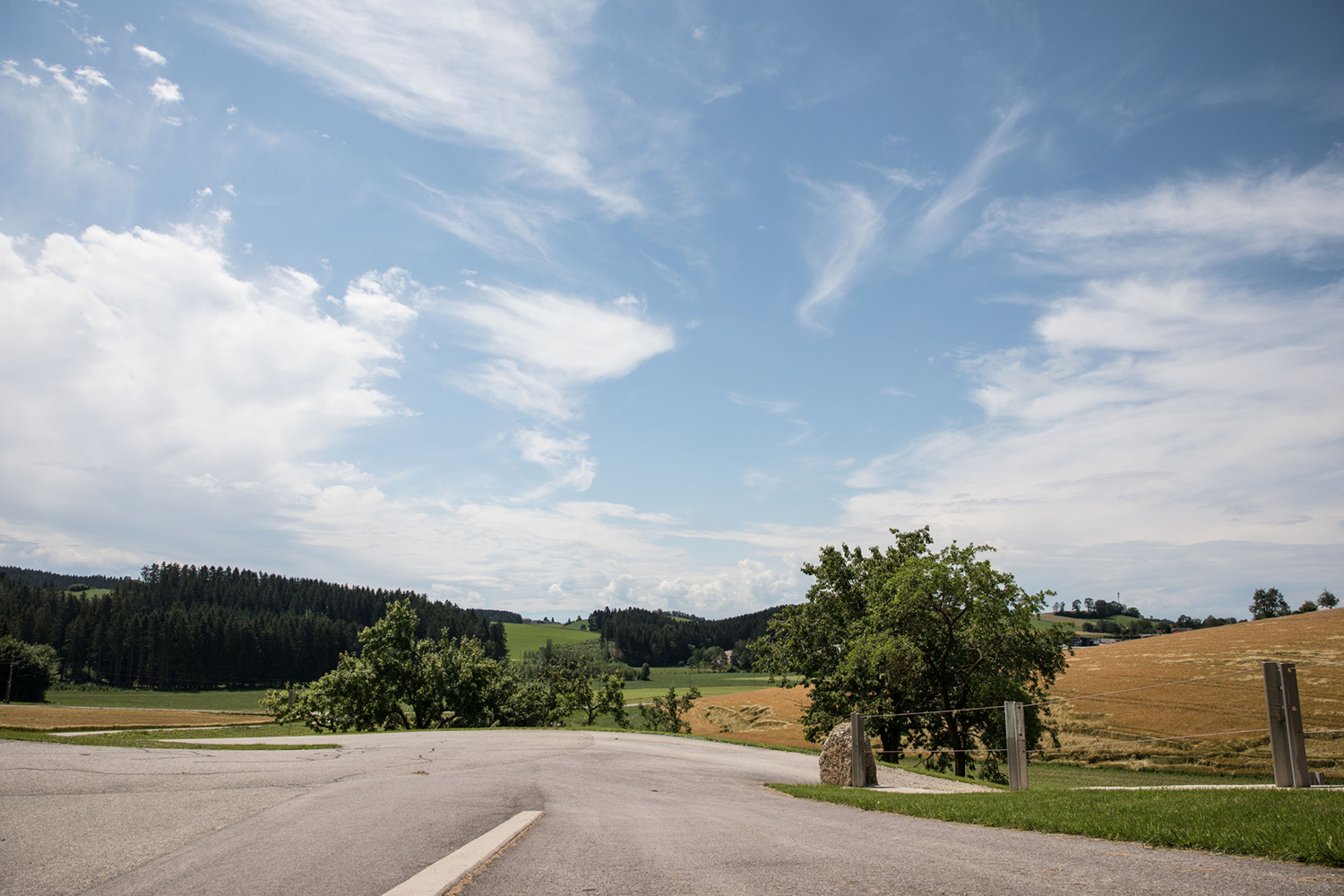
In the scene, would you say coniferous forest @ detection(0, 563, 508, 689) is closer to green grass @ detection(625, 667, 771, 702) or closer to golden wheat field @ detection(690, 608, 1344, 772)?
green grass @ detection(625, 667, 771, 702)

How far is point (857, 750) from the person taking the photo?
1482 centimetres

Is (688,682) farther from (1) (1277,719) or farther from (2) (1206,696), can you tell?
(1) (1277,719)

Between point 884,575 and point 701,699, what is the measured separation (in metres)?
53.4

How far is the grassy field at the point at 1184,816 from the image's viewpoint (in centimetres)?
536

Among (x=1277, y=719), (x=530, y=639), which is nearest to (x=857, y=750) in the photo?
(x=1277, y=719)

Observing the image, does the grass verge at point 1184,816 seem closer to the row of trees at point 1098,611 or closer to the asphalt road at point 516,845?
the asphalt road at point 516,845

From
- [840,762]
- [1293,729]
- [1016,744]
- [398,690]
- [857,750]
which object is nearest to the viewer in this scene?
[1293,729]

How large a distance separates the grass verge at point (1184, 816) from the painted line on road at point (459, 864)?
5.63 m

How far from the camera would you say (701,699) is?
256 feet

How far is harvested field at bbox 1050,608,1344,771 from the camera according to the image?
33.6 meters

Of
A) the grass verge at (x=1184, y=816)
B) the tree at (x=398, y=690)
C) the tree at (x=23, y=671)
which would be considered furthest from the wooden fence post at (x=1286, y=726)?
the tree at (x=23, y=671)

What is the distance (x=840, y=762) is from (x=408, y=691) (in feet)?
116

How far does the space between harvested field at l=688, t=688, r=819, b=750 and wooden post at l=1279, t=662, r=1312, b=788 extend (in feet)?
159

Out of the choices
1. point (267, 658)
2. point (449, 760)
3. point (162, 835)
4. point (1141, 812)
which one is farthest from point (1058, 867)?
point (267, 658)
